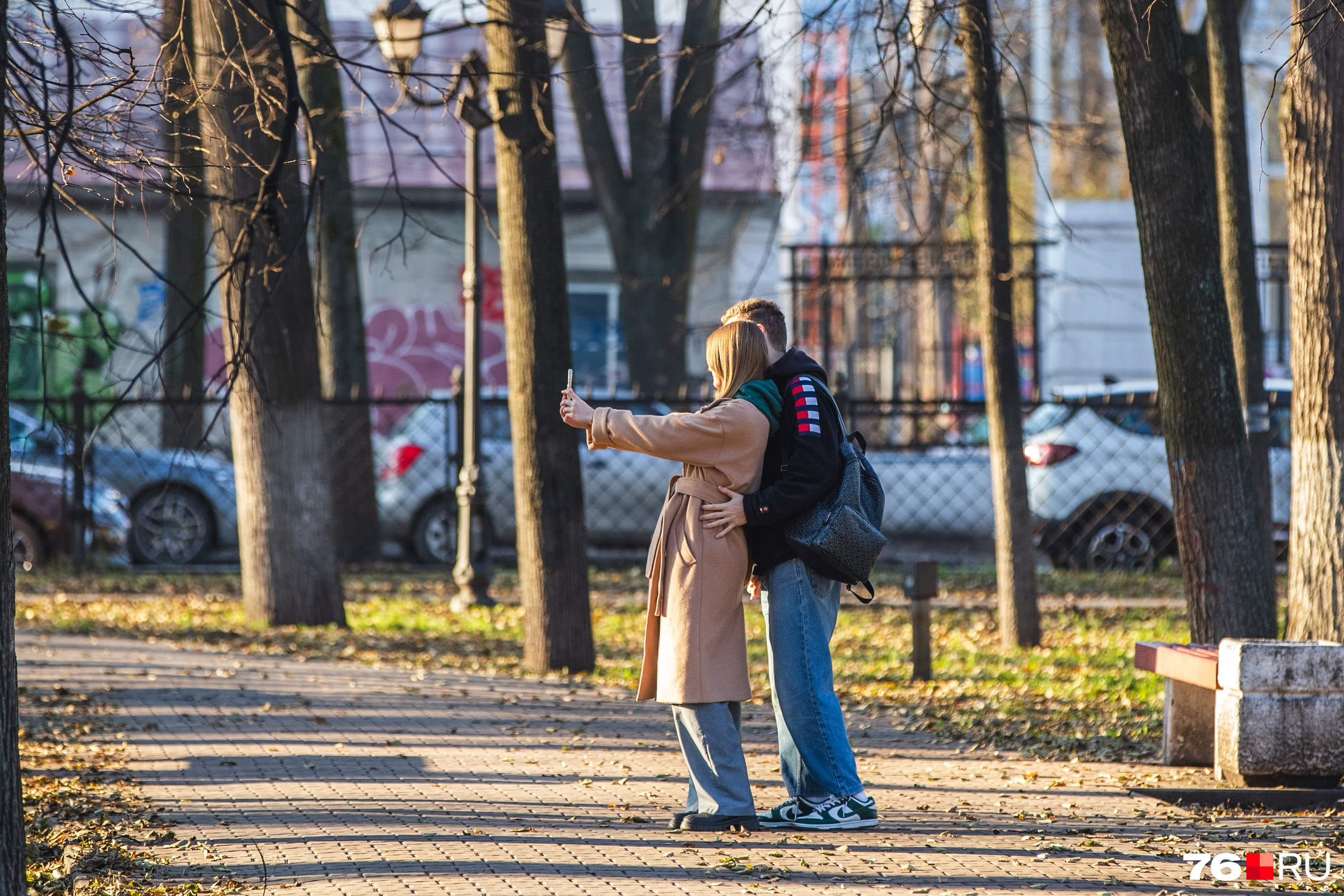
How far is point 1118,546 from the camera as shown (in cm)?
1446

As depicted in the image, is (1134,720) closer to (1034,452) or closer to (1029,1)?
(1034,452)

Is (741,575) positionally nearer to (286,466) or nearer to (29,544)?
(286,466)

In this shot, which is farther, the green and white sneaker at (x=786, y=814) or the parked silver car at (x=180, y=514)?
the parked silver car at (x=180, y=514)

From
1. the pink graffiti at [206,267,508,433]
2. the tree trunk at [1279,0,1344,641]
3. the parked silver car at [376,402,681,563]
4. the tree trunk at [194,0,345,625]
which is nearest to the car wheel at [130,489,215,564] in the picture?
the parked silver car at [376,402,681,563]

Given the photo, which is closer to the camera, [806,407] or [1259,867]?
[1259,867]

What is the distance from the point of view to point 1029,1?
2598 centimetres

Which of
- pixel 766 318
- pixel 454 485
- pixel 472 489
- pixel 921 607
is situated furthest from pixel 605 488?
pixel 766 318

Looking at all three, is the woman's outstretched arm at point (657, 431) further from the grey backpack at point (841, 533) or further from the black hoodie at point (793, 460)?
the grey backpack at point (841, 533)

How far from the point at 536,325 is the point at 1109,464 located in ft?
24.2

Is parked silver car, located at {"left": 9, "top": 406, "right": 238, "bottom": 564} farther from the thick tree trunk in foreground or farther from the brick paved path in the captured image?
the brick paved path

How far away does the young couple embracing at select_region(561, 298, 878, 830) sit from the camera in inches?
199

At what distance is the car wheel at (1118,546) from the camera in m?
14.3

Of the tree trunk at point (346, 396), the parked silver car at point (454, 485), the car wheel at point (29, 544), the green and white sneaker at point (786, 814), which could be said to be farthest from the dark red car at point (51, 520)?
the green and white sneaker at point (786, 814)

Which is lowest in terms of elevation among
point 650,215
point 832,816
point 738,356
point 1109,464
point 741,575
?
point 832,816
